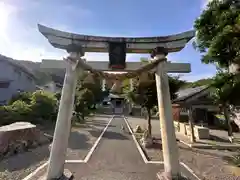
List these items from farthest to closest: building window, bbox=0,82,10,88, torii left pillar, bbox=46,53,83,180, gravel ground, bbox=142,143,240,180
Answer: building window, bbox=0,82,10,88 < gravel ground, bbox=142,143,240,180 < torii left pillar, bbox=46,53,83,180

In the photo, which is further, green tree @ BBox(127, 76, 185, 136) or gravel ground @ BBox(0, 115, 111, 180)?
green tree @ BBox(127, 76, 185, 136)

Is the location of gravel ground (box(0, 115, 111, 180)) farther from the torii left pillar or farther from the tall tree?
the tall tree

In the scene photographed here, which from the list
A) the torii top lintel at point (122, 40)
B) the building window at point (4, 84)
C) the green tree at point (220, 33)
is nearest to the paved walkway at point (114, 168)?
the torii top lintel at point (122, 40)

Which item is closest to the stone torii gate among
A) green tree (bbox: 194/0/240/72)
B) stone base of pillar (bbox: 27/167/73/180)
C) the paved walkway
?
stone base of pillar (bbox: 27/167/73/180)

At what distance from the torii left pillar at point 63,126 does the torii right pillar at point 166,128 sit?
274cm

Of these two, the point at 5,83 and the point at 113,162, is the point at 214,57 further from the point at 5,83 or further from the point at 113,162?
the point at 5,83

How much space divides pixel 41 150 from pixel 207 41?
10.7m

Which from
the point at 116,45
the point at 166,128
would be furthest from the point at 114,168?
the point at 116,45

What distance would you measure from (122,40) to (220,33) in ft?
14.4

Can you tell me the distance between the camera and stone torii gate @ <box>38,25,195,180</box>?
17.6 ft

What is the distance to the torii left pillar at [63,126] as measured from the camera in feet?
17.2

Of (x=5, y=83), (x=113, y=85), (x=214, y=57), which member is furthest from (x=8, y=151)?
(x=5, y=83)

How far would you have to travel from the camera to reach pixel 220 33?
302 inches

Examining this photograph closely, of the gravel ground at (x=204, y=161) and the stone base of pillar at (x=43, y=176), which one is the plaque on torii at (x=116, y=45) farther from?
the gravel ground at (x=204, y=161)
